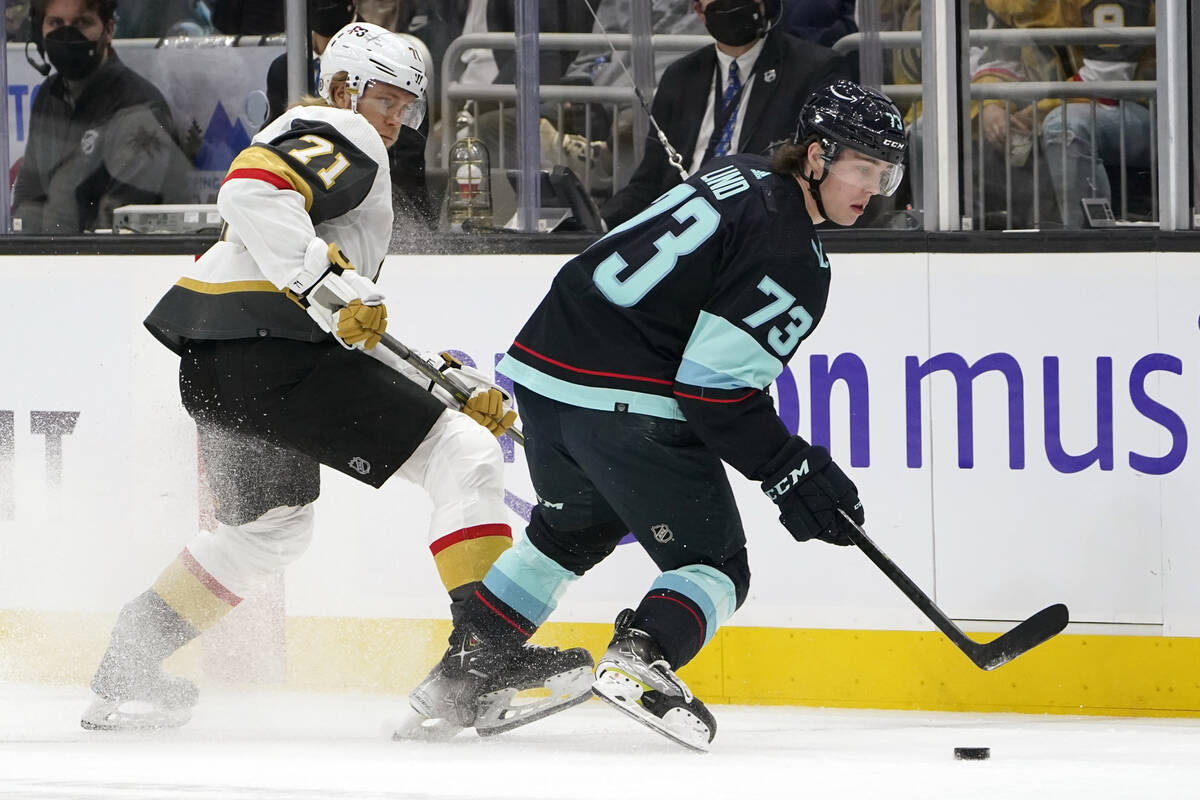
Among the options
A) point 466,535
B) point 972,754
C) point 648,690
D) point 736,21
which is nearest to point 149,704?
point 466,535

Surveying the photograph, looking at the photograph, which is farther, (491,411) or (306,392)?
(491,411)

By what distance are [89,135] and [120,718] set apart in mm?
1738

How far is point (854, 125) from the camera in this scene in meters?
3.15

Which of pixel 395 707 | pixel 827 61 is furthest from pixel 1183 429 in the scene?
pixel 395 707

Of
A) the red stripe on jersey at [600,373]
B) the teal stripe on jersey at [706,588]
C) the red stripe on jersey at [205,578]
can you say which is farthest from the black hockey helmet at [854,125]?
the red stripe on jersey at [205,578]

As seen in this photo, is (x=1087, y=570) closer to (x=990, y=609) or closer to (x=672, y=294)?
(x=990, y=609)

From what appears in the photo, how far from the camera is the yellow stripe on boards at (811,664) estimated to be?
3.94m

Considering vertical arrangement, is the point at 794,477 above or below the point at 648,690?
above

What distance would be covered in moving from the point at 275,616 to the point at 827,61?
183 centimetres

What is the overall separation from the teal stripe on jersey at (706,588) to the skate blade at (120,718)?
3.65ft

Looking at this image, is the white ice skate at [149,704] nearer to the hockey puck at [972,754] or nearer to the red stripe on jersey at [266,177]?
the red stripe on jersey at [266,177]

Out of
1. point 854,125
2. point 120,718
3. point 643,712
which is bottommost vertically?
point 120,718

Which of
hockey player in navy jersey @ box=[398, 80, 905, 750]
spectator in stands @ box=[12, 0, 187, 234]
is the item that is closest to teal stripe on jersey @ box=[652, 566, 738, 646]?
hockey player in navy jersey @ box=[398, 80, 905, 750]

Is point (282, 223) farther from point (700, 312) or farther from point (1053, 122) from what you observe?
point (1053, 122)
